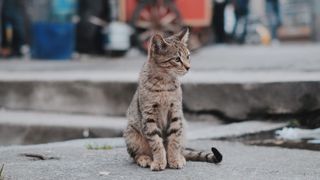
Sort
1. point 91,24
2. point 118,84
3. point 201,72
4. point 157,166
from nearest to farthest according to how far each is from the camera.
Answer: point 157,166, point 118,84, point 201,72, point 91,24

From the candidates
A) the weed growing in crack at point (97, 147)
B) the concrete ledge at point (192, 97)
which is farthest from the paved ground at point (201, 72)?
the weed growing in crack at point (97, 147)

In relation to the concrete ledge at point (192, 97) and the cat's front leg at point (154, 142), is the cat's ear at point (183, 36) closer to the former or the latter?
the cat's front leg at point (154, 142)

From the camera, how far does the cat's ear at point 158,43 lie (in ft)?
14.0

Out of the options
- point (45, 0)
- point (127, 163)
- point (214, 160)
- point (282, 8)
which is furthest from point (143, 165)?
point (282, 8)

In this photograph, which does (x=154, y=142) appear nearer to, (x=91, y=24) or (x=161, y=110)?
(x=161, y=110)

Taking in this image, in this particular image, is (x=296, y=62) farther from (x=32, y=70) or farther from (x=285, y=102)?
(x=32, y=70)

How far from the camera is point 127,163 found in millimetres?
4562

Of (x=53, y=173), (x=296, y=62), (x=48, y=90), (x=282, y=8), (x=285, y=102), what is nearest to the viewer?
(x=53, y=173)

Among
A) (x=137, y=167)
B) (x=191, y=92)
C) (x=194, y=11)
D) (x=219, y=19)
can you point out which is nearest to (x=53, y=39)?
(x=194, y=11)

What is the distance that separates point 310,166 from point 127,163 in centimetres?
133

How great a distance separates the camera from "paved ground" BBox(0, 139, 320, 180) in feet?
13.6

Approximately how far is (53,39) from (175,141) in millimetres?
7707

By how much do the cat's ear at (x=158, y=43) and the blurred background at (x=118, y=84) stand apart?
1793 millimetres

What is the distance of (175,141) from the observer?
4.37 metres
